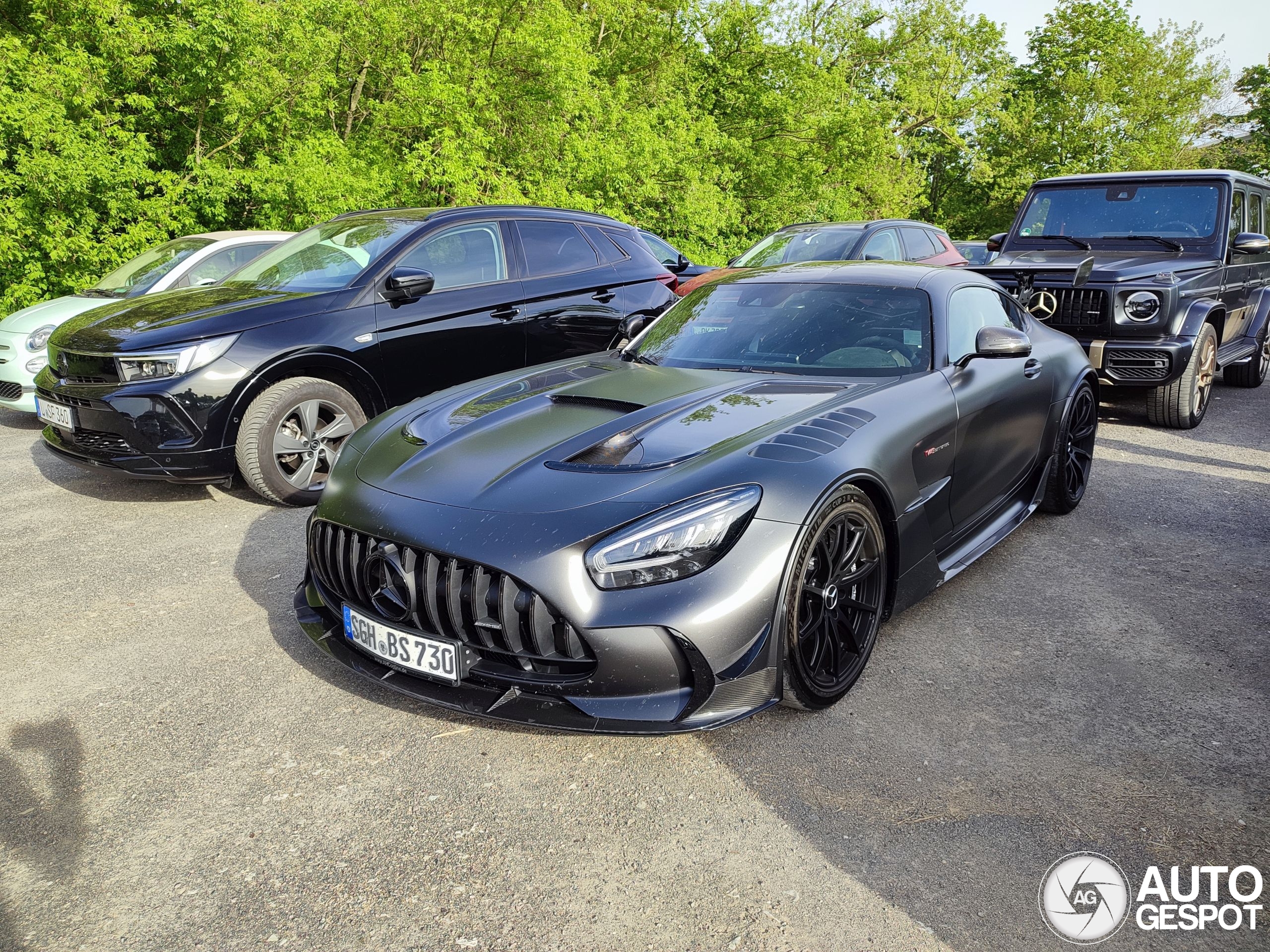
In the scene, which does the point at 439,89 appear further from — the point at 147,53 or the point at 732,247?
Answer: the point at 732,247

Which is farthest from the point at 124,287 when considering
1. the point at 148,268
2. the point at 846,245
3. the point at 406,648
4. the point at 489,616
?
the point at 489,616

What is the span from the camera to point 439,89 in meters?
14.6

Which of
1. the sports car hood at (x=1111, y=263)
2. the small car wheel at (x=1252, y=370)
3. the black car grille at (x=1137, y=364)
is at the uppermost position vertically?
the sports car hood at (x=1111, y=263)

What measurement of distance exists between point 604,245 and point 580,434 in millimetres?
4295

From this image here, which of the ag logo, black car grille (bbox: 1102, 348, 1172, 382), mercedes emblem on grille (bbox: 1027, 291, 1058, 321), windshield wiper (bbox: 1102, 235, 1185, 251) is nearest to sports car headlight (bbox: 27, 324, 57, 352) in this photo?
mercedes emblem on grille (bbox: 1027, 291, 1058, 321)

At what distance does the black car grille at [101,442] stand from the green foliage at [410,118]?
23.0 feet

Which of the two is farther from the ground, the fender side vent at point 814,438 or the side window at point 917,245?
the fender side vent at point 814,438

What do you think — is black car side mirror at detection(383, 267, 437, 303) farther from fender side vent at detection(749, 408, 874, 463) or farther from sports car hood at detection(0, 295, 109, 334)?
sports car hood at detection(0, 295, 109, 334)

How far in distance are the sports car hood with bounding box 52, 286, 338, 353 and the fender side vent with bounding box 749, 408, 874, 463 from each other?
357 centimetres

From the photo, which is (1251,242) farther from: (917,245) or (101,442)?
(101,442)

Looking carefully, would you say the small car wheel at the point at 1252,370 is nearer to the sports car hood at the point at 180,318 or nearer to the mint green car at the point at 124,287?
the sports car hood at the point at 180,318

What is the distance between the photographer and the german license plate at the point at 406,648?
278cm

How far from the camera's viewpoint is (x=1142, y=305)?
7445 millimetres

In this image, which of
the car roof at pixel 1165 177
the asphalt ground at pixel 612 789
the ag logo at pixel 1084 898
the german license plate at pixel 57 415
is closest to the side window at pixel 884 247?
the car roof at pixel 1165 177
